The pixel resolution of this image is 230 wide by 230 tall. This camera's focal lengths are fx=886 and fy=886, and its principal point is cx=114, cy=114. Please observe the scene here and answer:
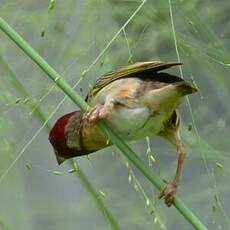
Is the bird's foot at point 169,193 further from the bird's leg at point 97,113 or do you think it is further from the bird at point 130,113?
the bird's leg at point 97,113

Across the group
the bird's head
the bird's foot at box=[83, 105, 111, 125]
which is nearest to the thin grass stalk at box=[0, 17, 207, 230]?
the bird's foot at box=[83, 105, 111, 125]

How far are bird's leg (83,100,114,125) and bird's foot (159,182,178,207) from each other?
16 cm

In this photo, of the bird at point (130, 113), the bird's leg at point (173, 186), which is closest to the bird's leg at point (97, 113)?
the bird at point (130, 113)

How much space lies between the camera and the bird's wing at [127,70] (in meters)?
1.40

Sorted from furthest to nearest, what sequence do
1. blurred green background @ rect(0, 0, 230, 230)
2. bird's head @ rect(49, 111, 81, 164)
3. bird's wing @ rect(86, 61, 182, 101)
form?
blurred green background @ rect(0, 0, 230, 230), bird's head @ rect(49, 111, 81, 164), bird's wing @ rect(86, 61, 182, 101)

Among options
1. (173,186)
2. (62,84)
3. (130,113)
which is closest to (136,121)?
(130,113)

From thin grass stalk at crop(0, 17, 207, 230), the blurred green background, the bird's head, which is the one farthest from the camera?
the blurred green background

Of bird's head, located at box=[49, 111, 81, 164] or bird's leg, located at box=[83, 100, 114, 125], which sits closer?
bird's leg, located at box=[83, 100, 114, 125]

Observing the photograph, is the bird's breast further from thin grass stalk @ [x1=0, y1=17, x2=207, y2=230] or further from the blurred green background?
thin grass stalk @ [x1=0, y1=17, x2=207, y2=230]

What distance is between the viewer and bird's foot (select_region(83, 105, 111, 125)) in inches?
55.7

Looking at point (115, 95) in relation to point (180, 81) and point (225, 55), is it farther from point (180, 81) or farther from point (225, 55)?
point (225, 55)

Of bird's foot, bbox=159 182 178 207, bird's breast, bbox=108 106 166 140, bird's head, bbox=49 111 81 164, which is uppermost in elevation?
bird's head, bbox=49 111 81 164

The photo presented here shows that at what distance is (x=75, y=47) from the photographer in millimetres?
1759

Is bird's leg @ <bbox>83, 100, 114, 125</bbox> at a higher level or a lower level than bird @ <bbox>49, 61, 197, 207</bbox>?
higher
